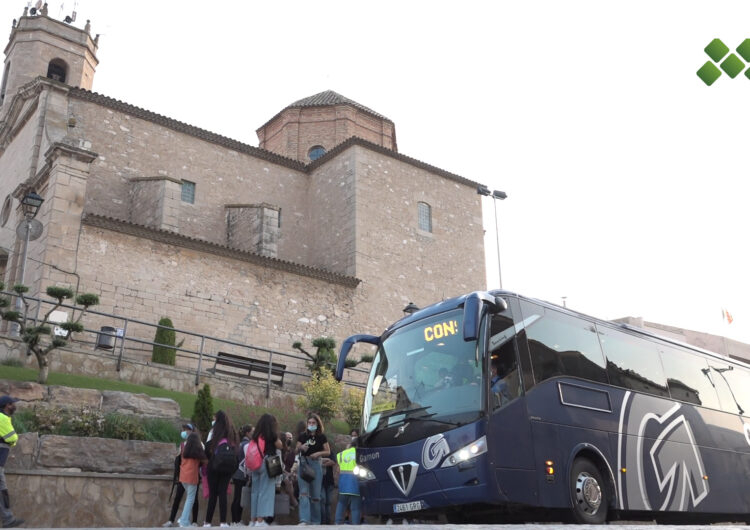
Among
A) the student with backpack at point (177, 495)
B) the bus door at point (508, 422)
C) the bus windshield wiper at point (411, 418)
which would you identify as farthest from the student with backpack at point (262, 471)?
the bus door at point (508, 422)

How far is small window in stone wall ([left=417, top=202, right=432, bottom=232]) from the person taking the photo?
25.4 meters

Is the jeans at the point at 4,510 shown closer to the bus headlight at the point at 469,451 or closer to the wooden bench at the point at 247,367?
the bus headlight at the point at 469,451

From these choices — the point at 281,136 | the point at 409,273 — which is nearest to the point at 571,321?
the point at 409,273

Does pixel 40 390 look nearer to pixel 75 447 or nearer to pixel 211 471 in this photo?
pixel 75 447

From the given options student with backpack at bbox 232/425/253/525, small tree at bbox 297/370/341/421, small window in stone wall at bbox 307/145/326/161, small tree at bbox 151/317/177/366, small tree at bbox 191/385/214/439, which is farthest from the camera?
small window in stone wall at bbox 307/145/326/161

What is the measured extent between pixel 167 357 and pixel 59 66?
19.4 meters

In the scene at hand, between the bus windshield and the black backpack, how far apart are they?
5.38 ft

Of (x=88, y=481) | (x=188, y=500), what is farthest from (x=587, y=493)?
(x=88, y=481)

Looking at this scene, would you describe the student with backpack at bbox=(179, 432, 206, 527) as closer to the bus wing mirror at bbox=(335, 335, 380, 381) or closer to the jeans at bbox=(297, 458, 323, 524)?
the jeans at bbox=(297, 458, 323, 524)

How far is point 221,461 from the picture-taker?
800cm

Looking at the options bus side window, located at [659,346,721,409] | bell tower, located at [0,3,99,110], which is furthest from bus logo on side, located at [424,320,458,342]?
bell tower, located at [0,3,99,110]

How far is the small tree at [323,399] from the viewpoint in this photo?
14555mm

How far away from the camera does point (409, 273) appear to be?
24.1 meters

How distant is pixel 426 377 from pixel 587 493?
7.20 ft
